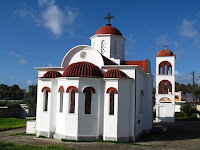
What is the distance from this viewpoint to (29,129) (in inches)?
647

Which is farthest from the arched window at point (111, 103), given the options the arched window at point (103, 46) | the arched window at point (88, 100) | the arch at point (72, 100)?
the arched window at point (103, 46)

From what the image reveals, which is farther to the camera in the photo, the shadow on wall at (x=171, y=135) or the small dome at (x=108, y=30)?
the small dome at (x=108, y=30)

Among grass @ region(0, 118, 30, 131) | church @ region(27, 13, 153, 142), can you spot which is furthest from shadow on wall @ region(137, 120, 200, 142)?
grass @ region(0, 118, 30, 131)

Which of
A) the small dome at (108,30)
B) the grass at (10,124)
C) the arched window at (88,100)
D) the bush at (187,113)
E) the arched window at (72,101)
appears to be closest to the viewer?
the arched window at (88,100)

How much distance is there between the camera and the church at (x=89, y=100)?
13562 mm

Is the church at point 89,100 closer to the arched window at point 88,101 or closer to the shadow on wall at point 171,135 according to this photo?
the arched window at point 88,101

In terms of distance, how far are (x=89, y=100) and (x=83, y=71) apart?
1878 millimetres

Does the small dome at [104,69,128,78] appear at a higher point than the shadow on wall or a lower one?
higher

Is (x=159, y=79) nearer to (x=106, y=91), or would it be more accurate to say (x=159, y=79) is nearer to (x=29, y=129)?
(x=106, y=91)

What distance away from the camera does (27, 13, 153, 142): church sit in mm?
13562

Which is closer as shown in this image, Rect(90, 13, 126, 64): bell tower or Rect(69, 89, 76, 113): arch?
Rect(69, 89, 76, 113): arch

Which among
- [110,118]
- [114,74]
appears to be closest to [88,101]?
[110,118]

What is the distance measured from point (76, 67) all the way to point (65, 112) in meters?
2.91

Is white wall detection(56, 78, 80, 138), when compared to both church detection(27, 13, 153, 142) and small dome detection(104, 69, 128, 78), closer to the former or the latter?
church detection(27, 13, 153, 142)
